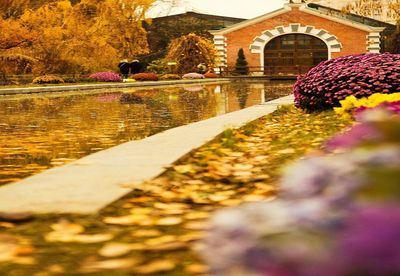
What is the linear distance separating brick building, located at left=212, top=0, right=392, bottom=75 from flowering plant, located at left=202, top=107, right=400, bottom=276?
46.3 m

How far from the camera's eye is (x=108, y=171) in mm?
4316

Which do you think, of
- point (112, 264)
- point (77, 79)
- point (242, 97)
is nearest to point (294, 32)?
point (77, 79)

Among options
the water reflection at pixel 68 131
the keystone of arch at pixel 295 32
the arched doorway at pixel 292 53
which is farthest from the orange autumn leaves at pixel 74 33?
the water reflection at pixel 68 131

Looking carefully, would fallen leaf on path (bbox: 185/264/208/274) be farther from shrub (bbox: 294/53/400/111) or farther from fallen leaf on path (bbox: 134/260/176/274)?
shrub (bbox: 294/53/400/111)

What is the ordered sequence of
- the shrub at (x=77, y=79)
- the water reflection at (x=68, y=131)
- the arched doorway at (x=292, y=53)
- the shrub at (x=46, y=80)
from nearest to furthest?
the water reflection at (x=68, y=131) → the shrub at (x=46, y=80) → the shrub at (x=77, y=79) → the arched doorway at (x=292, y=53)

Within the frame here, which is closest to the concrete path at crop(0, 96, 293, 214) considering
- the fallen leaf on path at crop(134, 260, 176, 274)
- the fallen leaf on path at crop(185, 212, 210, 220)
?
the fallen leaf on path at crop(185, 212, 210, 220)

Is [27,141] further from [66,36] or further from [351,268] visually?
[66,36]

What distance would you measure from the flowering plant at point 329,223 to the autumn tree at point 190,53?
1863 inches

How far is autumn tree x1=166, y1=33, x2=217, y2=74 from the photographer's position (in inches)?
1892

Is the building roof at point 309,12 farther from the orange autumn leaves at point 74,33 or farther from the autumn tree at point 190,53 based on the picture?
the orange autumn leaves at point 74,33

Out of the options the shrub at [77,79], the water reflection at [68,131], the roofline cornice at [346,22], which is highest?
the roofline cornice at [346,22]

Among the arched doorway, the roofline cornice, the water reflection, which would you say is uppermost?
the roofline cornice

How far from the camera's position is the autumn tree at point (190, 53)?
4806cm

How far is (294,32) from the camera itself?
48062 millimetres
